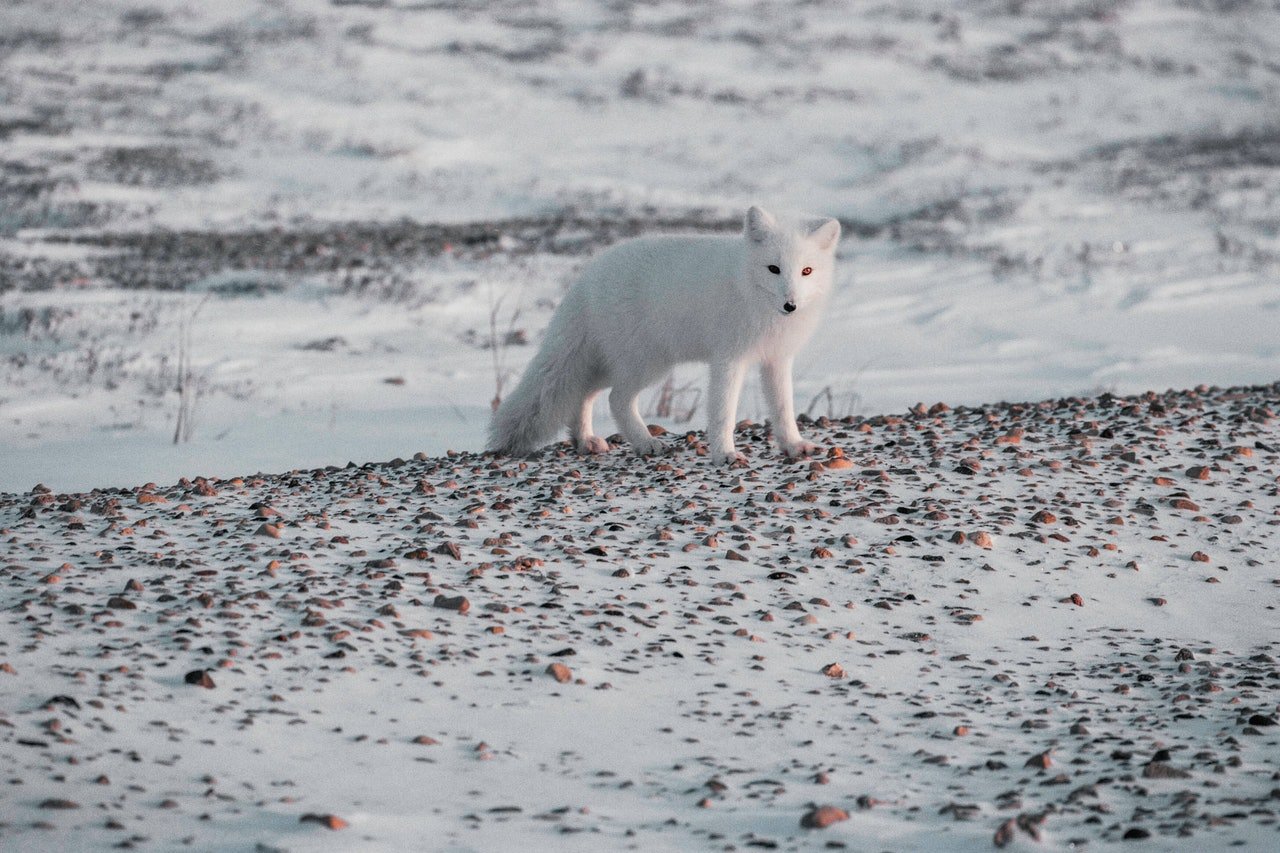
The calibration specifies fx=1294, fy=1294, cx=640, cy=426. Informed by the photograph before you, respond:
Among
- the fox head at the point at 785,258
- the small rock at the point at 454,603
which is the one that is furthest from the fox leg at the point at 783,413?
the small rock at the point at 454,603

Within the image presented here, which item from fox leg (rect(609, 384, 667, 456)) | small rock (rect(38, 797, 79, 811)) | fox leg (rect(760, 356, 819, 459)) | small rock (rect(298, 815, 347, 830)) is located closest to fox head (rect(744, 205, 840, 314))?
fox leg (rect(760, 356, 819, 459))

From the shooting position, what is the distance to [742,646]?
4336 millimetres

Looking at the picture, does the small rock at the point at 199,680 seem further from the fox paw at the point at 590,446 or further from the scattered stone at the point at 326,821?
the fox paw at the point at 590,446

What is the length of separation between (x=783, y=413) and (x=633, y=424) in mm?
790

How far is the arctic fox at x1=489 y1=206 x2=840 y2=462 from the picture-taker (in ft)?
19.5

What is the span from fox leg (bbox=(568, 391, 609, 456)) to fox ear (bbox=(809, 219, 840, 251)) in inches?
56.6

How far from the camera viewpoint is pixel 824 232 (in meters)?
6.04

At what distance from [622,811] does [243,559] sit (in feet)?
6.88

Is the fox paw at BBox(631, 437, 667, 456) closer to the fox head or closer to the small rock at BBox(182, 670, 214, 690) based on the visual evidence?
the fox head

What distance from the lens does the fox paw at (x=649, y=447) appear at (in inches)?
259

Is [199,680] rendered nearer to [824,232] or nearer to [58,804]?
[58,804]

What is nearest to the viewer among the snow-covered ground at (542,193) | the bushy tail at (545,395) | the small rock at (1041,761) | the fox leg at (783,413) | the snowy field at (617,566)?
the snowy field at (617,566)

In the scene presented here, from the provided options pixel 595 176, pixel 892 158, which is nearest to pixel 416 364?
pixel 595 176

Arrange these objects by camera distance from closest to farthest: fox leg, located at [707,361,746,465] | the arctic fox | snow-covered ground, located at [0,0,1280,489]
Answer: the arctic fox < fox leg, located at [707,361,746,465] < snow-covered ground, located at [0,0,1280,489]
